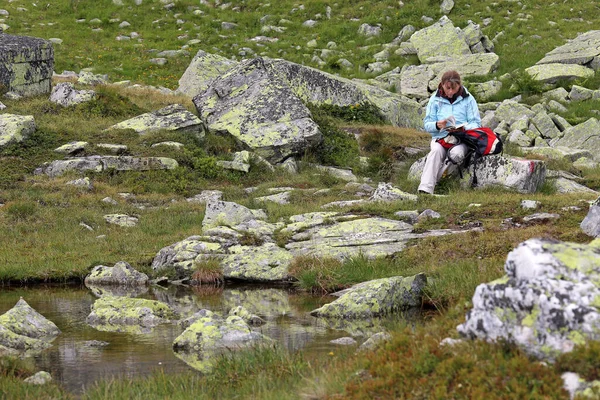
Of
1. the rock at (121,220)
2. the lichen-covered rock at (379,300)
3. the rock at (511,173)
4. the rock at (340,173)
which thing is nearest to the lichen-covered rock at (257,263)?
the lichen-covered rock at (379,300)

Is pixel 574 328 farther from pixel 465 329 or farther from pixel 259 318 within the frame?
pixel 259 318

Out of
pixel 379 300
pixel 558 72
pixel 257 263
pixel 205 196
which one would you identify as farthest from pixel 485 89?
→ pixel 379 300

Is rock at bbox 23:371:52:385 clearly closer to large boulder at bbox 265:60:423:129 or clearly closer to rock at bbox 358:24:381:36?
large boulder at bbox 265:60:423:129

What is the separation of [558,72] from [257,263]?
82.2ft

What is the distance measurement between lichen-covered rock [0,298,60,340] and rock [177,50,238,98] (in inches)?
869

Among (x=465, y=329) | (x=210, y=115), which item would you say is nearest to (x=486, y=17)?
(x=210, y=115)

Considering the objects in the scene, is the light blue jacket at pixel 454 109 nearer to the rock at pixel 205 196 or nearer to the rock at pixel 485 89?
the rock at pixel 205 196

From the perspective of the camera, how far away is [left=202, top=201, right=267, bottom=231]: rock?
51.8 ft

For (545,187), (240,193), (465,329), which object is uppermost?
(465,329)

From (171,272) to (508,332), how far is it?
8877mm

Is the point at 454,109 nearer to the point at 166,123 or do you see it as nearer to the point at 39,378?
the point at 166,123

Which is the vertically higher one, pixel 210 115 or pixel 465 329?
pixel 465 329

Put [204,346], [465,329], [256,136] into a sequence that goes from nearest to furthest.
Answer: [465,329], [204,346], [256,136]

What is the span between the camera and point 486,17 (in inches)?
1699
